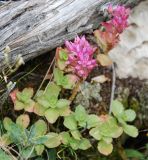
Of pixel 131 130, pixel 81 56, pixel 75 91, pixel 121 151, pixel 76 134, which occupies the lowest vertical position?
pixel 121 151

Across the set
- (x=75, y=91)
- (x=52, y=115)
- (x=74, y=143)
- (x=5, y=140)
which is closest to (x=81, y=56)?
(x=75, y=91)

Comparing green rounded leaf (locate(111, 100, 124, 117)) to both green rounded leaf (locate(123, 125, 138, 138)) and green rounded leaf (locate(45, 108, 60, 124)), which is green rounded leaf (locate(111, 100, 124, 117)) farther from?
green rounded leaf (locate(45, 108, 60, 124))

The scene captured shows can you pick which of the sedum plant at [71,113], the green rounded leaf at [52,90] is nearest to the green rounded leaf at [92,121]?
the sedum plant at [71,113]

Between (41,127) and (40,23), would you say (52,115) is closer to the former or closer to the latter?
(41,127)

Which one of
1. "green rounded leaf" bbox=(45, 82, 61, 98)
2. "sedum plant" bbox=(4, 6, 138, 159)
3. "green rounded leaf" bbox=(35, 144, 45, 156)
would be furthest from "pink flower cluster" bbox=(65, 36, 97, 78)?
"green rounded leaf" bbox=(35, 144, 45, 156)

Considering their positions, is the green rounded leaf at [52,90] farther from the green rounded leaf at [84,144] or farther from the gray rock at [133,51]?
the gray rock at [133,51]

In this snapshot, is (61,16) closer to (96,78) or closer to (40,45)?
(40,45)
